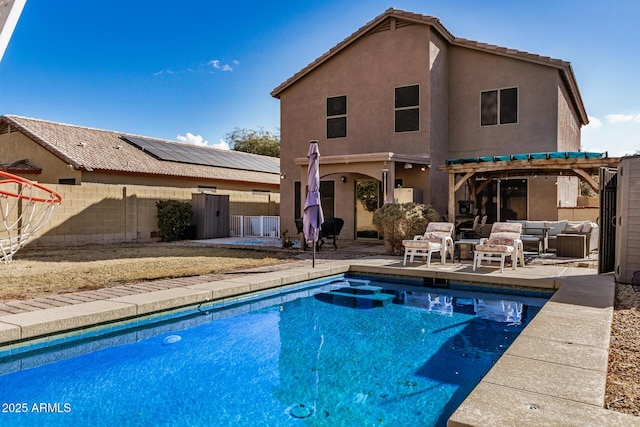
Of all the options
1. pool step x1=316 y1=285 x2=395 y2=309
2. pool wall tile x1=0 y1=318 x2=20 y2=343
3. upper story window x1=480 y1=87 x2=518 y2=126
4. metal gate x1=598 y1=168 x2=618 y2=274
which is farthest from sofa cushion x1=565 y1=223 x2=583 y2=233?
pool wall tile x1=0 y1=318 x2=20 y2=343

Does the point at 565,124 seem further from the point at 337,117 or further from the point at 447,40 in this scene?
the point at 337,117

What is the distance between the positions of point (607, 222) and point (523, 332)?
5243 mm

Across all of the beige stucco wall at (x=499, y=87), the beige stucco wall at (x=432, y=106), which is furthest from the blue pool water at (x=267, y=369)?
the beige stucco wall at (x=499, y=87)

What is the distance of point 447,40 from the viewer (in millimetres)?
15234

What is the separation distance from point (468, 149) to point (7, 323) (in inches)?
531

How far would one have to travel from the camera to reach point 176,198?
18453 mm

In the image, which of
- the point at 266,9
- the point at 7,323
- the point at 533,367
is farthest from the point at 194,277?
the point at 266,9

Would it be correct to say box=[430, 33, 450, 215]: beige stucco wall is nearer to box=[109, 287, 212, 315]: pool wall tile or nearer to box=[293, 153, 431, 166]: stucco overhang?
box=[293, 153, 431, 166]: stucco overhang

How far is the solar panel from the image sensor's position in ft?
73.0

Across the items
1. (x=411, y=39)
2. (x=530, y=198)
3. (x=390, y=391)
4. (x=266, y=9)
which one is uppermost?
(x=266, y=9)

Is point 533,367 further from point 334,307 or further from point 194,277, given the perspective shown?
point 194,277

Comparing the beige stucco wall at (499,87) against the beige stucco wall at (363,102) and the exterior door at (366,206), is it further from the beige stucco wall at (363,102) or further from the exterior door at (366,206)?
the exterior door at (366,206)

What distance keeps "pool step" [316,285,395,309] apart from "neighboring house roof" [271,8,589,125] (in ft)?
30.8

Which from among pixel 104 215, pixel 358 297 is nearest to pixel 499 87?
pixel 358 297
